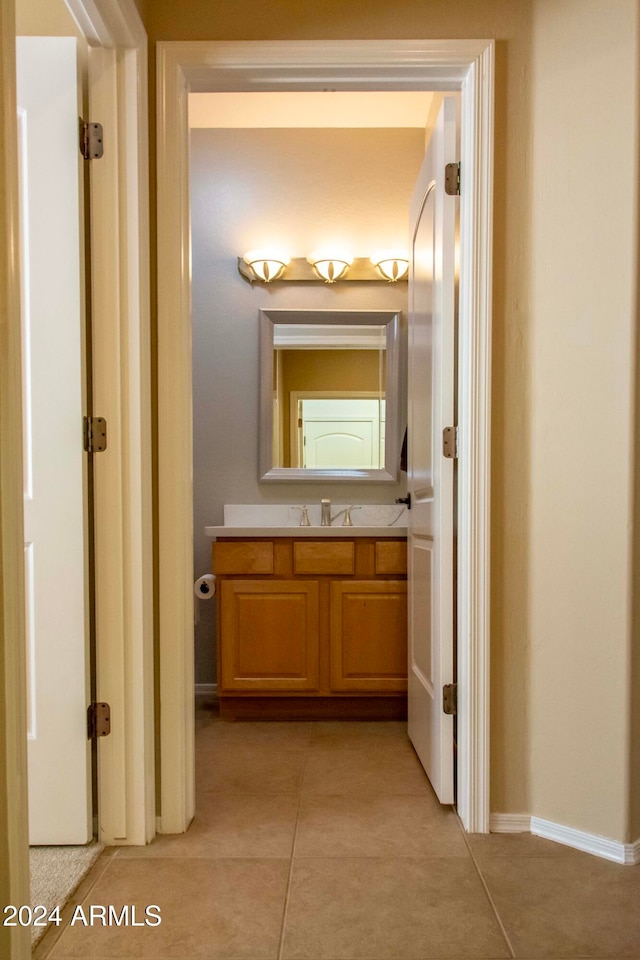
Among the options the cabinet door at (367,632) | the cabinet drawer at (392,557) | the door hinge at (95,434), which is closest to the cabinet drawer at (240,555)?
the cabinet door at (367,632)

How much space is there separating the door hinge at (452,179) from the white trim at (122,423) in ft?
2.80

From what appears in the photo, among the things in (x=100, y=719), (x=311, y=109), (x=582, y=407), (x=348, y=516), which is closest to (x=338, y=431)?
(x=348, y=516)

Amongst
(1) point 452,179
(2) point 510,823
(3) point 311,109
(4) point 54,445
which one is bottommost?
(2) point 510,823

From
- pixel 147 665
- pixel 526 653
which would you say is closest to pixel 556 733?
pixel 526 653

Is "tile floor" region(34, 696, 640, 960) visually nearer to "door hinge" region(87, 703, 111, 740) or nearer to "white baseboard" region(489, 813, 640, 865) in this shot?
"white baseboard" region(489, 813, 640, 865)

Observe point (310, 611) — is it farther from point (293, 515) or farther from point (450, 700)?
point (450, 700)

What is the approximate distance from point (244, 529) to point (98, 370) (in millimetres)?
1293

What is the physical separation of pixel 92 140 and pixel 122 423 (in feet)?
2.44

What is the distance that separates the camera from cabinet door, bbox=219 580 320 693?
10.2 feet

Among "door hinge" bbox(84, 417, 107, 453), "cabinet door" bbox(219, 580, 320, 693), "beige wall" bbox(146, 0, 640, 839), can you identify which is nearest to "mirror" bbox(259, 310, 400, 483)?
"cabinet door" bbox(219, 580, 320, 693)

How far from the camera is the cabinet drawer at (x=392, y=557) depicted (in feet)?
10.2

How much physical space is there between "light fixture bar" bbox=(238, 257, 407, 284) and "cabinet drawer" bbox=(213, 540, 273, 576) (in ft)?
4.37

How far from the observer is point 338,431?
11.8 feet

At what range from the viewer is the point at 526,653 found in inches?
81.8
